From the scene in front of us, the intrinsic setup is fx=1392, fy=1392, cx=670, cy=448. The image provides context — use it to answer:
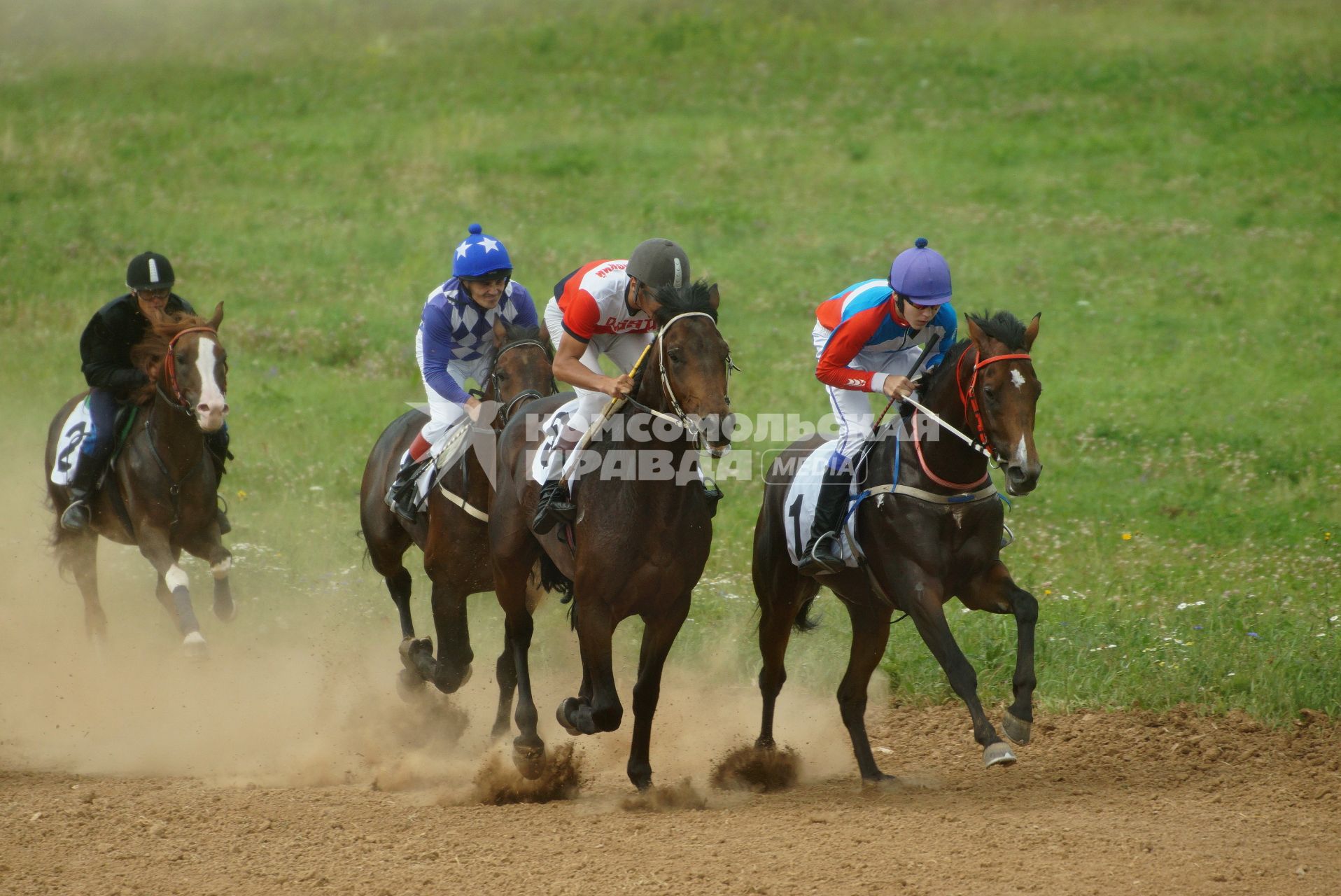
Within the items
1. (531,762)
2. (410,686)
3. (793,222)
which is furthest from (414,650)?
(793,222)

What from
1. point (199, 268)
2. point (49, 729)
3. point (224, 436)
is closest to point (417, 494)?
point (224, 436)

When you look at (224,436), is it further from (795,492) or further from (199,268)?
(199,268)

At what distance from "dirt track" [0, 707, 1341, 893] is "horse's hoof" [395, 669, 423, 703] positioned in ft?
4.24

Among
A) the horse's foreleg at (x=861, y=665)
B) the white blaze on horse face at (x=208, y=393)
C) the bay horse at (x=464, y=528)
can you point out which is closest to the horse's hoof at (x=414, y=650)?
the bay horse at (x=464, y=528)

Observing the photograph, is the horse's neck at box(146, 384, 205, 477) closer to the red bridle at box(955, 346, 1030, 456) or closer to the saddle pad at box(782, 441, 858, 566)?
the saddle pad at box(782, 441, 858, 566)

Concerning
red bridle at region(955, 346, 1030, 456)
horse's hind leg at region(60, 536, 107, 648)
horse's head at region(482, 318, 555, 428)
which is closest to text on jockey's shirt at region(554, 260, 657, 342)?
horse's head at region(482, 318, 555, 428)

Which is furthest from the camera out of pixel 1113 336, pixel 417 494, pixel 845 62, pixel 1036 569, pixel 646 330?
pixel 845 62

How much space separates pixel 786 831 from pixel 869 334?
9.15 feet

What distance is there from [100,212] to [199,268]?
335 cm

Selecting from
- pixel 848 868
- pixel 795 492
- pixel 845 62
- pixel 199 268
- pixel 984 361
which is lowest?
pixel 848 868

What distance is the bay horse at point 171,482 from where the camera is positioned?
9.16 meters

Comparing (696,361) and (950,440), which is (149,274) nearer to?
(696,361)

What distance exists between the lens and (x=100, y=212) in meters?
23.1

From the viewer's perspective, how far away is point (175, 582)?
30.8 feet
